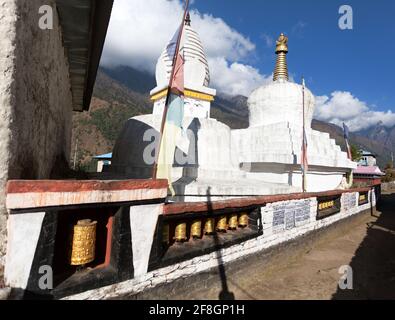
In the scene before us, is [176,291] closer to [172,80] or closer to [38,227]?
[38,227]

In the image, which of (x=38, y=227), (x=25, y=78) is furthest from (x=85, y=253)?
(x=25, y=78)

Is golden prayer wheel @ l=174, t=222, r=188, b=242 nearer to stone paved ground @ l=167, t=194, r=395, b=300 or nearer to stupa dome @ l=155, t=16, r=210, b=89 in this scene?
stone paved ground @ l=167, t=194, r=395, b=300

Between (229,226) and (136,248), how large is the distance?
2106 mm

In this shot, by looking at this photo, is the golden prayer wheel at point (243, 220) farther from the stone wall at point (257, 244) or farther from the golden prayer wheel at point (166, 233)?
the golden prayer wheel at point (166, 233)

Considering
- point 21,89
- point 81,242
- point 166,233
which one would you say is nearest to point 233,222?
point 166,233

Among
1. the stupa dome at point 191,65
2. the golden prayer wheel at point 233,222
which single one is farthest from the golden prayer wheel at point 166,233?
the stupa dome at point 191,65

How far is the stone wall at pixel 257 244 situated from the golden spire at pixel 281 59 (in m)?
10.3

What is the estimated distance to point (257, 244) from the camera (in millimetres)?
5246

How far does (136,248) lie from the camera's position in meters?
3.28

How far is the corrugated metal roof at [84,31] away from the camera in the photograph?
3.54 meters

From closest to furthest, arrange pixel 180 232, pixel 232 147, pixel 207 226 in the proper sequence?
pixel 180 232
pixel 207 226
pixel 232 147

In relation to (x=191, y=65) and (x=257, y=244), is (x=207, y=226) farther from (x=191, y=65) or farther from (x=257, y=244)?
(x=191, y=65)

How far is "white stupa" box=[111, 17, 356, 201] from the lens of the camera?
9.87m

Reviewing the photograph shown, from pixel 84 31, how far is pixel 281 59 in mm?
15838
